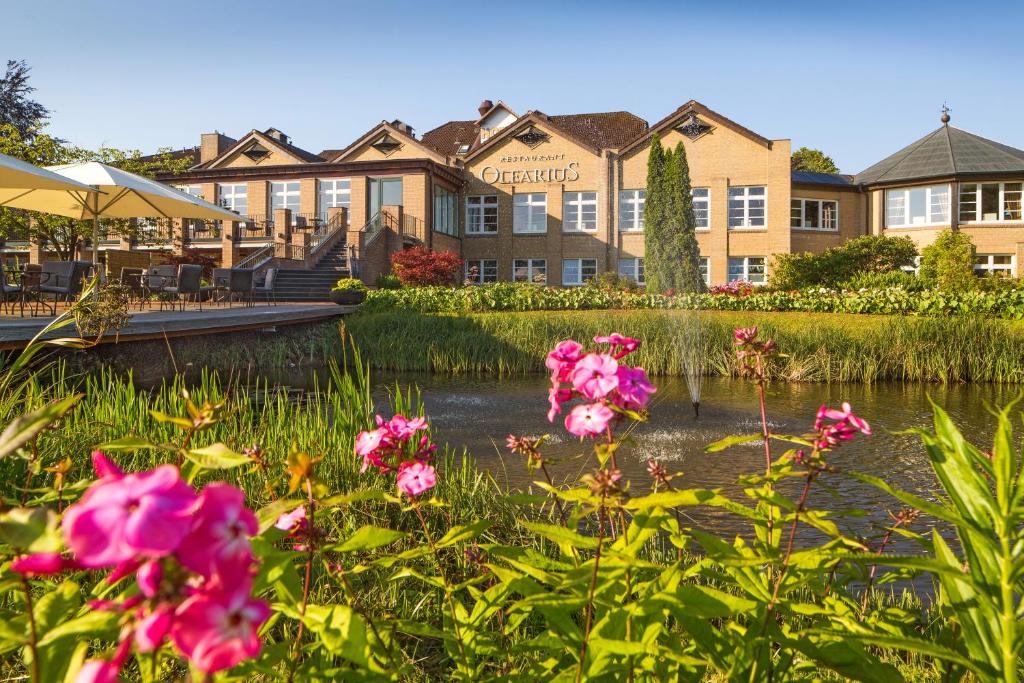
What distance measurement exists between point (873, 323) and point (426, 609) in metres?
12.5

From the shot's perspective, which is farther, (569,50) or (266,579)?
(569,50)

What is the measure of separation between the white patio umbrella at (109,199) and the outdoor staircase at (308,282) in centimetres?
867

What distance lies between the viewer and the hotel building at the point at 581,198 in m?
27.6

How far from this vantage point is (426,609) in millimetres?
2494

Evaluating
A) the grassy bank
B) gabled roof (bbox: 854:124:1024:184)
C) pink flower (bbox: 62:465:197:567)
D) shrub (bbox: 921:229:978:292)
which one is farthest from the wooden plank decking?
gabled roof (bbox: 854:124:1024:184)

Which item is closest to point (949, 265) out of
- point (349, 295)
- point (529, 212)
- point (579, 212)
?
point (579, 212)

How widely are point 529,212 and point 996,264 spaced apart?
18.7 m

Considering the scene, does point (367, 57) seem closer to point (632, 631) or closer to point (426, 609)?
point (426, 609)

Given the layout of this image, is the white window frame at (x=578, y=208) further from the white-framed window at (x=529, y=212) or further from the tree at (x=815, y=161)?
the tree at (x=815, y=161)

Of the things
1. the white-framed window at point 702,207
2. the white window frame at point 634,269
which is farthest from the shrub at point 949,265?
the white window frame at point 634,269

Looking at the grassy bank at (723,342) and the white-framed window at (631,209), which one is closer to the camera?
the grassy bank at (723,342)

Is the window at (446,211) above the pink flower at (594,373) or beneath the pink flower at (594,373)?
above

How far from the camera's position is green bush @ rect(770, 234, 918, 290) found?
24.7 metres

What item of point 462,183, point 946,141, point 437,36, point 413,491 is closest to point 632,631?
point 413,491
